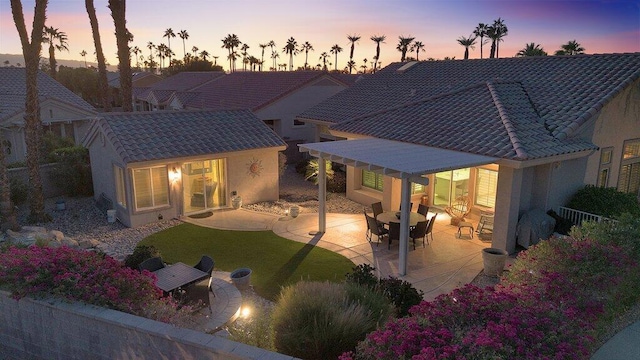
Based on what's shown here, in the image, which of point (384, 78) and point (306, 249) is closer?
point (306, 249)

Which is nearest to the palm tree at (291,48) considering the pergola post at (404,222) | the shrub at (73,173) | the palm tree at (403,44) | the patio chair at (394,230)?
the palm tree at (403,44)

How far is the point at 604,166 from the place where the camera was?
16953mm

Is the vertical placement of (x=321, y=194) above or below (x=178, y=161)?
below

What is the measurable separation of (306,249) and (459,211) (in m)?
6.57

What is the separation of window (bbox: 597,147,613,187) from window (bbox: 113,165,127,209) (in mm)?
18084

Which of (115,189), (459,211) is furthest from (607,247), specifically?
(115,189)

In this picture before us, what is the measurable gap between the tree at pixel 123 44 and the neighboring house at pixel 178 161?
477cm

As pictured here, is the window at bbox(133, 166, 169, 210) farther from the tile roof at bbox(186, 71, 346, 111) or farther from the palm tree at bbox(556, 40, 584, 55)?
the palm tree at bbox(556, 40, 584, 55)

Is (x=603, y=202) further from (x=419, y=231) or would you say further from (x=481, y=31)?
(x=481, y=31)

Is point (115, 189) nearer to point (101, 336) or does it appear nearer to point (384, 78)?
point (101, 336)

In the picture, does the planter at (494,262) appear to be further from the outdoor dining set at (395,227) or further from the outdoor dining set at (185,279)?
the outdoor dining set at (185,279)

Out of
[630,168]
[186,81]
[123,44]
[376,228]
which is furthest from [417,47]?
[376,228]

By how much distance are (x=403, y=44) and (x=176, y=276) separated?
8291 centimetres

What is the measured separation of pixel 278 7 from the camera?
2364cm
